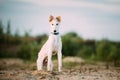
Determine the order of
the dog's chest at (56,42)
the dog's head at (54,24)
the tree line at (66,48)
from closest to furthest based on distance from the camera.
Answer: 1. the dog's head at (54,24)
2. the dog's chest at (56,42)
3. the tree line at (66,48)

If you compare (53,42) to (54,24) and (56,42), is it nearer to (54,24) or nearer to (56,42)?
(56,42)

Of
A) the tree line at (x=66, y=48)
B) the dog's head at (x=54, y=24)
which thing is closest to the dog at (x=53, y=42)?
the dog's head at (x=54, y=24)

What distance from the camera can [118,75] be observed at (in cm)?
720

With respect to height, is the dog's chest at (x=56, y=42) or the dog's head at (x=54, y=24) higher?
the dog's head at (x=54, y=24)

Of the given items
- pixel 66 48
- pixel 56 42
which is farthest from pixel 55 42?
pixel 66 48

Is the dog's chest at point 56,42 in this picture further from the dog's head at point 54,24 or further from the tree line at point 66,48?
the tree line at point 66,48

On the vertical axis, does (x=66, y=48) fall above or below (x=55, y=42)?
above

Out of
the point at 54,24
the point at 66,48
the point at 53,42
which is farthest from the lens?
the point at 66,48

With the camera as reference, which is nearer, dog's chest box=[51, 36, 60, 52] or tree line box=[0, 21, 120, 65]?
dog's chest box=[51, 36, 60, 52]

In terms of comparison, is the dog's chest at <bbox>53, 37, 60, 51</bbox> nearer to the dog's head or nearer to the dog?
the dog

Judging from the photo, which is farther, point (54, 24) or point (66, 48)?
point (66, 48)

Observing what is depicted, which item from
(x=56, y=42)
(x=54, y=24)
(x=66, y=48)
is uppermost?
(x=54, y=24)

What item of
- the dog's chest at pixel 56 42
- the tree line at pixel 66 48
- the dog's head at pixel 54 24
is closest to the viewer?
the dog's head at pixel 54 24

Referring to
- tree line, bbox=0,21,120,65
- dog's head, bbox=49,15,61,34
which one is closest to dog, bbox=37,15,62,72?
dog's head, bbox=49,15,61,34
